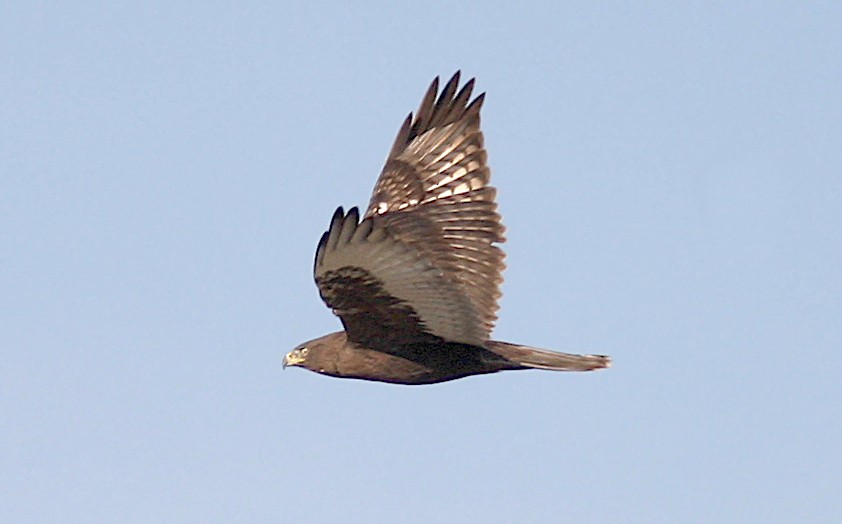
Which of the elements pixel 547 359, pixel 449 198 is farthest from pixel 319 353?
pixel 547 359

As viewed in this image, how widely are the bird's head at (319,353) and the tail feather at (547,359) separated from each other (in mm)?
1183

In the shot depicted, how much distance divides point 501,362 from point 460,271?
76 centimetres

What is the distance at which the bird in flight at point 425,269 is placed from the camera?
444 inches

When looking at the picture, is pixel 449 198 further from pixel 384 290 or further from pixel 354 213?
pixel 354 213

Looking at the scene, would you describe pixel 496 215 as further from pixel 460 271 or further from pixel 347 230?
pixel 347 230

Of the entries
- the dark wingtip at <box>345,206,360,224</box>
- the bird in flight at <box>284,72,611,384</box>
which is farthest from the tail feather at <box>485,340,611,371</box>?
the dark wingtip at <box>345,206,360,224</box>

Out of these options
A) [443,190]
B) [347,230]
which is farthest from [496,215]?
[347,230]

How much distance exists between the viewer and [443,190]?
12.8 m

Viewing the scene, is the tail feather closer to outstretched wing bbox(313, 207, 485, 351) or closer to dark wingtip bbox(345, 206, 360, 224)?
outstretched wing bbox(313, 207, 485, 351)

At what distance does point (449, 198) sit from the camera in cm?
1270

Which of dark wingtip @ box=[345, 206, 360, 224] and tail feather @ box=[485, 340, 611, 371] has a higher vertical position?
dark wingtip @ box=[345, 206, 360, 224]

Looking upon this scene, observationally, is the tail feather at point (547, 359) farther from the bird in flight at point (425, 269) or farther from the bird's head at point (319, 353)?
the bird's head at point (319, 353)

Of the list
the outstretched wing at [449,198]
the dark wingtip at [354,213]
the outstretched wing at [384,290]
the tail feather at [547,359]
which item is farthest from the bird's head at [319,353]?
the dark wingtip at [354,213]

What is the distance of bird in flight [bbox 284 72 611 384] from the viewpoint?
37.0ft
